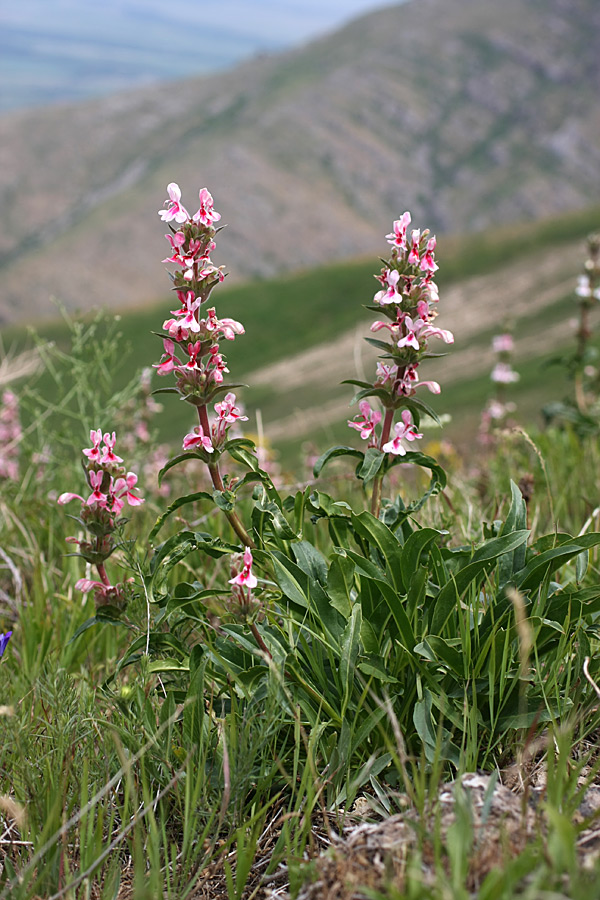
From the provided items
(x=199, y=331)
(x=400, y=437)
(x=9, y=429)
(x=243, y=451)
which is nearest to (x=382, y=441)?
(x=400, y=437)

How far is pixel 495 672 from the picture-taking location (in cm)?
206

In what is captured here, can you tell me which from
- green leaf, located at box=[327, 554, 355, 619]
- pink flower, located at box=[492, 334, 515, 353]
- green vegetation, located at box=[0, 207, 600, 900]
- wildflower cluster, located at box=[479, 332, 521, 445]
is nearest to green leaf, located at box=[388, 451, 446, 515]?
green vegetation, located at box=[0, 207, 600, 900]

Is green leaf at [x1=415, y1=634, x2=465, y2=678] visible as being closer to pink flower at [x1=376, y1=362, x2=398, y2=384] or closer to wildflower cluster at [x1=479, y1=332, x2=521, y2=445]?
pink flower at [x1=376, y1=362, x2=398, y2=384]

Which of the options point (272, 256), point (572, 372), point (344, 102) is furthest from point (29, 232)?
point (572, 372)

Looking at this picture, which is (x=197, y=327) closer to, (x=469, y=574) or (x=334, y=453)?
(x=334, y=453)

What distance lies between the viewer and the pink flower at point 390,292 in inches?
85.0

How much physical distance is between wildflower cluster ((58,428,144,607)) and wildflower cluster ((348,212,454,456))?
0.74m

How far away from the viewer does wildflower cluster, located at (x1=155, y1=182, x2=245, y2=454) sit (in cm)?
206

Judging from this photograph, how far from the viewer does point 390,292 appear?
2.20m

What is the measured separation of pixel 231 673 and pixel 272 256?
174m

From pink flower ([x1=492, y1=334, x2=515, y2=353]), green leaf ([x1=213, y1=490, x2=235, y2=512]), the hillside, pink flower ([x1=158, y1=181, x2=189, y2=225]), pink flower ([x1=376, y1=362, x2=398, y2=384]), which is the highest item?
the hillside

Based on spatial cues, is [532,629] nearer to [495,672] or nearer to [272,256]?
[495,672]

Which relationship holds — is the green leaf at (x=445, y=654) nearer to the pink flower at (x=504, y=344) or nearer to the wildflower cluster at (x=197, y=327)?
the wildflower cluster at (x=197, y=327)

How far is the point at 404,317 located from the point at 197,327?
24.0 inches
